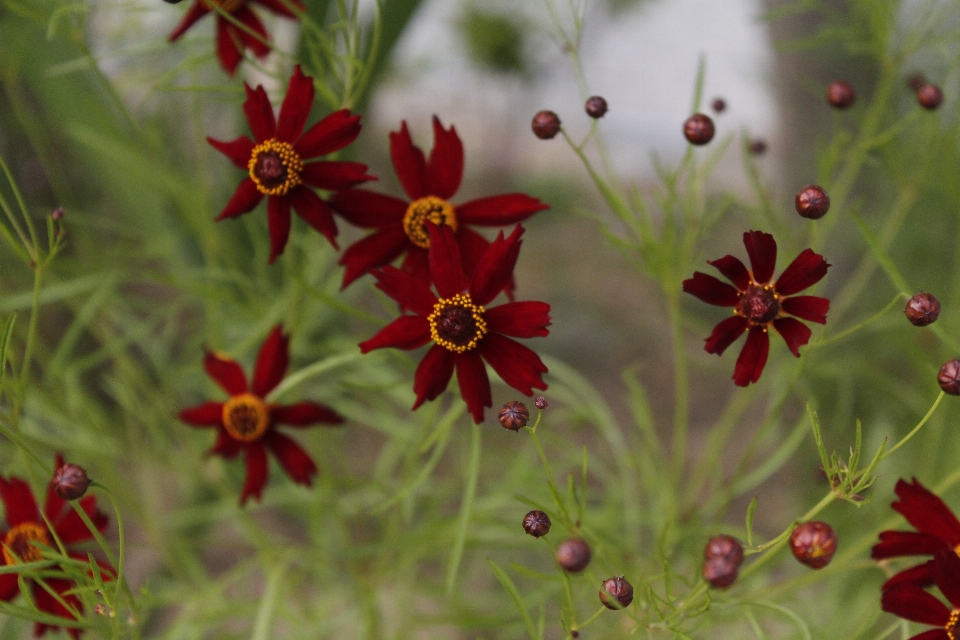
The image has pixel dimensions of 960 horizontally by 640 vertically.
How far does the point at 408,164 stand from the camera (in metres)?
0.29

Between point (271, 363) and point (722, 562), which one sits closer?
point (722, 562)

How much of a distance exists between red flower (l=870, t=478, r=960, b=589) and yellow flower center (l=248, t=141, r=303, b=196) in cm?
22

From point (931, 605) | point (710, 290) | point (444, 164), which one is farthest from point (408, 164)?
point (931, 605)

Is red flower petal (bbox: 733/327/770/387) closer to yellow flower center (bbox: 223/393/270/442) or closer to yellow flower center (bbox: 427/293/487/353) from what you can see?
yellow flower center (bbox: 427/293/487/353)

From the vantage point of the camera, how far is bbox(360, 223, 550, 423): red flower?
0.81 ft

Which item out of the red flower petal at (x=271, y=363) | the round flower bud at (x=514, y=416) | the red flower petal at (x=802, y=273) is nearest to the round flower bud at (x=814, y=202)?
the red flower petal at (x=802, y=273)

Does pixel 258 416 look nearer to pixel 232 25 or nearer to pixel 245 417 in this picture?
pixel 245 417

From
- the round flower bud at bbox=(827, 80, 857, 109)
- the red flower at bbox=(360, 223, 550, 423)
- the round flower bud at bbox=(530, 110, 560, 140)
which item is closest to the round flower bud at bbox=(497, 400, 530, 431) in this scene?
the red flower at bbox=(360, 223, 550, 423)

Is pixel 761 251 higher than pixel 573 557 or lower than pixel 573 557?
higher

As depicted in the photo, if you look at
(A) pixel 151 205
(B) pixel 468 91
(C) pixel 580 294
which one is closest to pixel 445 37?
(B) pixel 468 91

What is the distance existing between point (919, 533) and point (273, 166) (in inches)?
9.6

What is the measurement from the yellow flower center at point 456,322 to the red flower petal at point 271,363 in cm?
10

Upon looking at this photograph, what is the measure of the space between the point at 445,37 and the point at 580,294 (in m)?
0.63

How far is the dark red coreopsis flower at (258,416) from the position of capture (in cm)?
34
